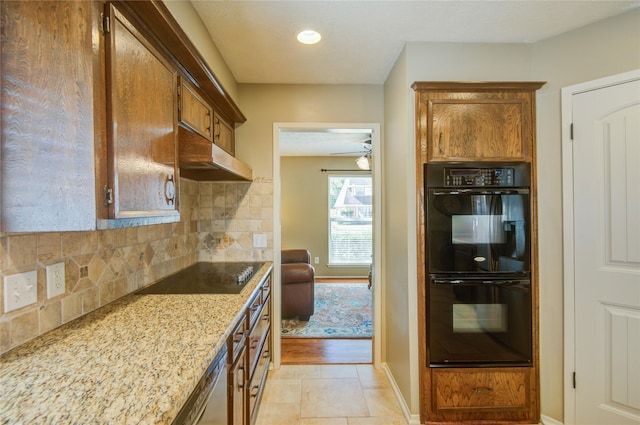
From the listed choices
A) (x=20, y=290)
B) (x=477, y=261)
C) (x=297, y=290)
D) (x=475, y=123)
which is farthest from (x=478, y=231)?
(x=297, y=290)

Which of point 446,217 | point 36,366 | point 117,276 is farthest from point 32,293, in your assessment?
point 446,217

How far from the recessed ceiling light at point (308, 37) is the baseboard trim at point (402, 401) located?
2.51 metres

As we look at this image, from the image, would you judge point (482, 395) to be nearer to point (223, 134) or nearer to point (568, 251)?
point (568, 251)

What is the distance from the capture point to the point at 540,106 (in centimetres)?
189

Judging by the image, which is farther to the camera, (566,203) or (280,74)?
(280,74)

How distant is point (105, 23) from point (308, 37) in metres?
1.26

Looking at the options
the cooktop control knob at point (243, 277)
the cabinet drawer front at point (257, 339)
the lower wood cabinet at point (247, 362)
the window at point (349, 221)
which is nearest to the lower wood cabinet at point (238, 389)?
the lower wood cabinet at point (247, 362)

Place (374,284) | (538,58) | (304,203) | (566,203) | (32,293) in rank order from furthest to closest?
1. (304,203)
2. (374,284)
3. (538,58)
4. (566,203)
5. (32,293)

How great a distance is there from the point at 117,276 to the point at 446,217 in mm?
1869

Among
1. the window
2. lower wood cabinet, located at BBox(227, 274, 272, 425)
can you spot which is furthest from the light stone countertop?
the window

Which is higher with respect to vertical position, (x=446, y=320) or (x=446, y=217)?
(x=446, y=217)

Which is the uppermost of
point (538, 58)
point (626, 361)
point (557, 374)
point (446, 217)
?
point (538, 58)

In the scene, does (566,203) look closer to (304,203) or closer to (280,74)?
(280,74)

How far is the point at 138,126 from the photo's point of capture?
109 centimetres
